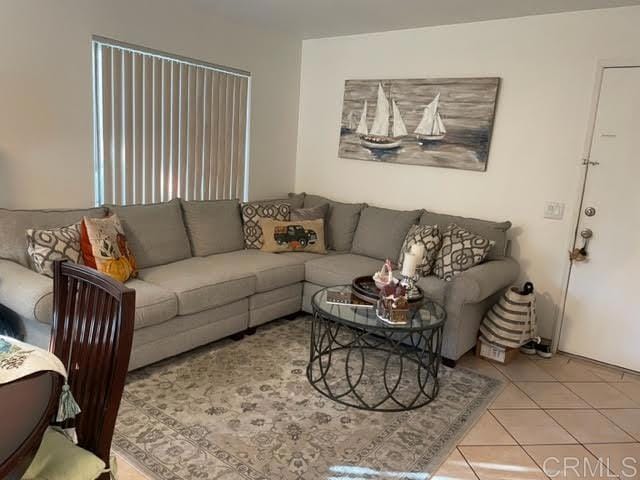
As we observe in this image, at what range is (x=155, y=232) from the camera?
3389 mm

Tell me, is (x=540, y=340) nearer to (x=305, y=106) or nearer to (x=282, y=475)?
(x=282, y=475)

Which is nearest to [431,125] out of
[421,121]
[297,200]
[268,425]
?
[421,121]

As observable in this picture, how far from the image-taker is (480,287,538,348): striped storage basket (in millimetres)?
3258

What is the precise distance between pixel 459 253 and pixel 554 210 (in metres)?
0.80

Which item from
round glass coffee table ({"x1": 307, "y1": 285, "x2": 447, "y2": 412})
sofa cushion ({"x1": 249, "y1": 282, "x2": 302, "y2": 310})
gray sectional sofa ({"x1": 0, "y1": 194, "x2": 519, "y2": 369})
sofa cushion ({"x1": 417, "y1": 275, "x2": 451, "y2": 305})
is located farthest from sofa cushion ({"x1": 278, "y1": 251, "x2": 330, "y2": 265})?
sofa cushion ({"x1": 417, "y1": 275, "x2": 451, "y2": 305})

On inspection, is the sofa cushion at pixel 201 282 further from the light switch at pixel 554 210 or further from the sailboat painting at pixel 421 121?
the light switch at pixel 554 210

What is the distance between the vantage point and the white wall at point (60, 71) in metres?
2.92

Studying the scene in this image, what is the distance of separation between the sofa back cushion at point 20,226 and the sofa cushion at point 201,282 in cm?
61

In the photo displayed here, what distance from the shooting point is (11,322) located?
2.62m

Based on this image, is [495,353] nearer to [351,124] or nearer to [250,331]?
[250,331]

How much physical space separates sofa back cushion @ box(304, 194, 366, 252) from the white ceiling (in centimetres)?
149

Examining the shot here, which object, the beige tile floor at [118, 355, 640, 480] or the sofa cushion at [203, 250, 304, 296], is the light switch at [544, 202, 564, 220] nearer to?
the beige tile floor at [118, 355, 640, 480]

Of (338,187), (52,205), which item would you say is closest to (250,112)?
(338,187)
